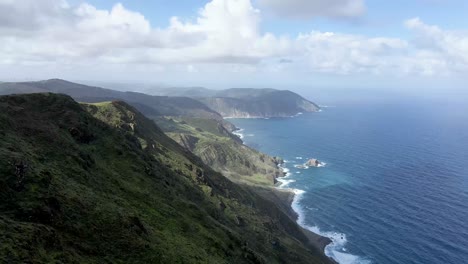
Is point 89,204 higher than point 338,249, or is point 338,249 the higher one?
point 89,204

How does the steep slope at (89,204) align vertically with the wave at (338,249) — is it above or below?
above

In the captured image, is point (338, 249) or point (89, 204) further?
point (338, 249)

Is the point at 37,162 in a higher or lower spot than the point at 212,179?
higher

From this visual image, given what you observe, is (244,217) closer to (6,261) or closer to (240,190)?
(240,190)

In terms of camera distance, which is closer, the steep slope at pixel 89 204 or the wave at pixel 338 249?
the steep slope at pixel 89 204

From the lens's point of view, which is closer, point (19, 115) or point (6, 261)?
point (6, 261)

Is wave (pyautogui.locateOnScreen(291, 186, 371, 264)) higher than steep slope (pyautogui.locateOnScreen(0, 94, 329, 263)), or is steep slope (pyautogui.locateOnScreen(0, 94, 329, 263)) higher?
steep slope (pyautogui.locateOnScreen(0, 94, 329, 263))

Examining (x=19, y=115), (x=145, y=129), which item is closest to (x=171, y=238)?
(x=19, y=115)

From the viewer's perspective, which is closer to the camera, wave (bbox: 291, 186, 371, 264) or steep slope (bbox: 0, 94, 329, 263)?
steep slope (bbox: 0, 94, 329, 263)
